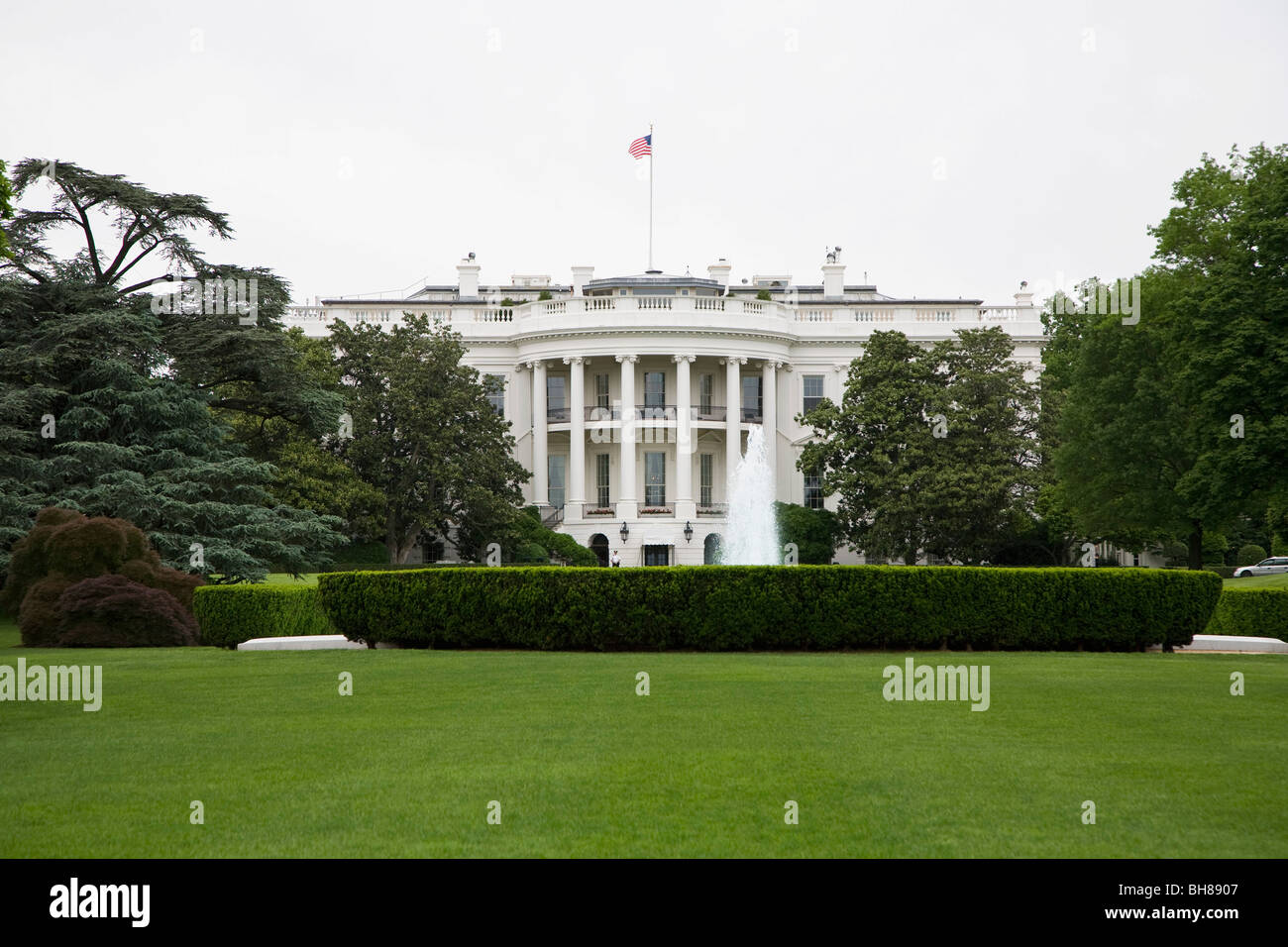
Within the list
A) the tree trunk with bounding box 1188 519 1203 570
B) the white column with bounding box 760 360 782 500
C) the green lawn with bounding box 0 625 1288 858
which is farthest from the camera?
the white column with bounding box 760 360 782 500

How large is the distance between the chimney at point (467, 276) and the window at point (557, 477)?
1284cm

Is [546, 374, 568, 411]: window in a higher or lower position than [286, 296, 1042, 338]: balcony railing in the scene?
lower

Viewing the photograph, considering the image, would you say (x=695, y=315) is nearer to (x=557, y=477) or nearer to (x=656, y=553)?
(x=557, y=477)

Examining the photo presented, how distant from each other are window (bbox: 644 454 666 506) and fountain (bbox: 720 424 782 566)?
4.74 meters

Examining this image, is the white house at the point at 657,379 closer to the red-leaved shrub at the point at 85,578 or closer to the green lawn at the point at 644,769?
the red-leaved shrub at the point at 85,578

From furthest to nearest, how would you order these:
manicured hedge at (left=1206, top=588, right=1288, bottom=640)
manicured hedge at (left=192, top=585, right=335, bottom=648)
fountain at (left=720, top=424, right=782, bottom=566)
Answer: fountain at (left=720, top=424, right=782, bottom=566)
manicured hedge at (left=1206, top=588, right=1288, bottom=640)
manicured hedge at (left=192, top=585, right=335, bottom=648)

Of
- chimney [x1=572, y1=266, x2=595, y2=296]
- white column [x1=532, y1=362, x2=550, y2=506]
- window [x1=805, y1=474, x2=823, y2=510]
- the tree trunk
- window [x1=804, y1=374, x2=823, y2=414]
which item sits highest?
chimney [x1=572, y1=266, x2=595, y2=296]

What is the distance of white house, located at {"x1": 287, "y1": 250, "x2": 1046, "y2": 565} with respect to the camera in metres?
62.6

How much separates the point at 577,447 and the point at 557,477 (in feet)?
13.6

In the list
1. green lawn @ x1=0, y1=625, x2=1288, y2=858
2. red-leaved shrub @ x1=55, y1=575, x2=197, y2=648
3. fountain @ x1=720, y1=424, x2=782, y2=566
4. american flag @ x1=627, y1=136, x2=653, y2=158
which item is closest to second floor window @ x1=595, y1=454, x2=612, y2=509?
fountain @ x1=720, y1=424, x2=782, y2=566

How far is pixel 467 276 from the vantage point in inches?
2975

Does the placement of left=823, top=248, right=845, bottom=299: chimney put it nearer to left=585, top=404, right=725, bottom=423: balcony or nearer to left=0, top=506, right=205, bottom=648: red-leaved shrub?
left=585, top=404, right=725, bottom=423: balcony

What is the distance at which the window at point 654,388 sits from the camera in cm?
6688
